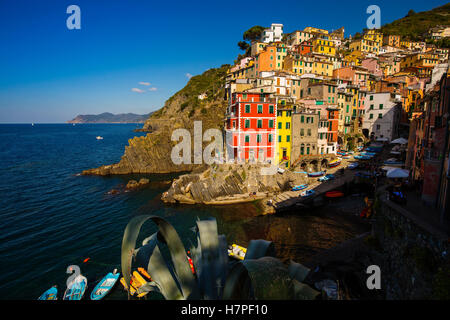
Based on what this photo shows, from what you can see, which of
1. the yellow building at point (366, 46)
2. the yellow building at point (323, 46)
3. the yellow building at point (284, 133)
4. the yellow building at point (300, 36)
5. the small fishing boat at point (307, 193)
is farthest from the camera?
the yellow building at point (300, 36)

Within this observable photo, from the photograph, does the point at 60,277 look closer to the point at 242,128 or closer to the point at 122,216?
the point at 122,216

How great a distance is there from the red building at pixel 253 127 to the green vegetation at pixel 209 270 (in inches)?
1106

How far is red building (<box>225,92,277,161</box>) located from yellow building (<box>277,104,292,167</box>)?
1215 millimetres

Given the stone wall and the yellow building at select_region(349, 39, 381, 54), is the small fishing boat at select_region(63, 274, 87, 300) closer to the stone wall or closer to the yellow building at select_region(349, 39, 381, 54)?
the stone wall

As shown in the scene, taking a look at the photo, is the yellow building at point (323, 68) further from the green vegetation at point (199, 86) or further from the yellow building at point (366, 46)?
the green vegetation at point (199, 86)

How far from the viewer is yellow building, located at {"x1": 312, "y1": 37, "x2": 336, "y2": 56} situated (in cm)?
6244

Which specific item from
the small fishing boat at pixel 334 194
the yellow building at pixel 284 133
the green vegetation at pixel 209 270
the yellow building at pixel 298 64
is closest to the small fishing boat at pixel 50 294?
the green vegetation at pixel 209 270

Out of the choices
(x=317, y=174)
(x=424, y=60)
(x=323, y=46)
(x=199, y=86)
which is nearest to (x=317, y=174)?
(x=317, y=174)

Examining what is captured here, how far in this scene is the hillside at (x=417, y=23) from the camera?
9131 centimetres

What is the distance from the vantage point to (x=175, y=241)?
231 inches

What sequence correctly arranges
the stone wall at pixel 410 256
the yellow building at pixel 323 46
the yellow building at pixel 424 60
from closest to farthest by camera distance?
the stone wall at pixel 410 256 → the yellow building at pixel 424 60 → the yellow building at pixel 323 46

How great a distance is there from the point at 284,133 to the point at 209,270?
32.7m
